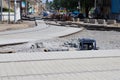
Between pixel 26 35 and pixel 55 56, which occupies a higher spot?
pixel 55 56

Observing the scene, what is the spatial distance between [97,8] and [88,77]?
87.5 meters

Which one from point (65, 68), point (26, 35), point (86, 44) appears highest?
point (86, 44)

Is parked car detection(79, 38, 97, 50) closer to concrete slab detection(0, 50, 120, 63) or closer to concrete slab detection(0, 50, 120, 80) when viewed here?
concrete slab detection(0, 50, 120, 63)

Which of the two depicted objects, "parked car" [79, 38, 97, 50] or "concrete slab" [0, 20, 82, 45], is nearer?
"parked car" [79, 38, 97, 50]

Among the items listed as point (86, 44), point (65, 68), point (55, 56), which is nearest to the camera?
point (65, 68)

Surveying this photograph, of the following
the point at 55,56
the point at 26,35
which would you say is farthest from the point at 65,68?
the point at 26,35

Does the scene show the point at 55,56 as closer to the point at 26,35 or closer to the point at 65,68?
the point at 65,68

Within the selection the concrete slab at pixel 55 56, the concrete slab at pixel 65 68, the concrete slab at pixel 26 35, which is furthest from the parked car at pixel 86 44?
the concrete slab at pixel 26 35

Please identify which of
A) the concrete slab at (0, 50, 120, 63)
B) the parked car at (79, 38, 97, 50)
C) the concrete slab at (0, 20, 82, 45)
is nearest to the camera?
→ the concrete slab at (0, 50, 120, 63)

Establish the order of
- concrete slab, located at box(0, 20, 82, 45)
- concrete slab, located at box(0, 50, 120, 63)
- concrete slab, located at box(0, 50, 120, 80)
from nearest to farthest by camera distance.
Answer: concrete slab, located at box(0, 50, 120, 80), concrete slab, located at box(0, 50, 120, 63), concrete slab, located at box(0, 20, 82, 45)

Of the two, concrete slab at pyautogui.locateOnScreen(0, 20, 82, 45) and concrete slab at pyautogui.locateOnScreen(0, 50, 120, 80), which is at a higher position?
concrete slab at pyautogui.locateOnScreen(0, 50, 120, 80)

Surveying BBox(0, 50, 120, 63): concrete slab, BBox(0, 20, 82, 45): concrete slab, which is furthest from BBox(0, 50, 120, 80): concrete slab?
BBox(0, 20, 82, 45): concrete slab

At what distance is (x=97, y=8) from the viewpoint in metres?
96.1

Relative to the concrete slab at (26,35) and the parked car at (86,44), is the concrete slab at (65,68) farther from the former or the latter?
the concrete slab at (26,35)
